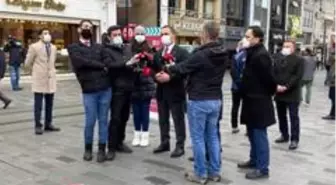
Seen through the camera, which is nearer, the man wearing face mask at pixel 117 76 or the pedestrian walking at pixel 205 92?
the pedestrian walking at pixel 205 92

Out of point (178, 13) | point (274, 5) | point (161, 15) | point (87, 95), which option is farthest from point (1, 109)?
point (274, 5)

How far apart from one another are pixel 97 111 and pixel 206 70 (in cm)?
176

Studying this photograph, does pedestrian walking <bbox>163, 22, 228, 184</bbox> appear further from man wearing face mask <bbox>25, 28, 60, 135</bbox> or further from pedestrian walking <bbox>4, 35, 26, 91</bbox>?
pedestrian walking <bbox>4, 35, 26, 91</bbox>

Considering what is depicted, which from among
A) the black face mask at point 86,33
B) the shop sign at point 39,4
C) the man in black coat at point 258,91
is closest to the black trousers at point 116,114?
the black face mask at point 86,33

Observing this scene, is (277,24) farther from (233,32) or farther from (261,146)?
(261,146)

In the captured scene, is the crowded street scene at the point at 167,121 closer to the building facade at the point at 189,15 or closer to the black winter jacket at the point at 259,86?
the black winter jacket at the point at 259,86

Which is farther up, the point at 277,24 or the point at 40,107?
the point at 277,24

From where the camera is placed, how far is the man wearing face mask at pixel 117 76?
597cm

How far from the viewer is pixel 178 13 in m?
27.8

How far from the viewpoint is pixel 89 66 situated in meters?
5.79

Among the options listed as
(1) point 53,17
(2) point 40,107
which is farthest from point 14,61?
(2) point 40,107

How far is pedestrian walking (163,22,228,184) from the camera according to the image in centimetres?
505

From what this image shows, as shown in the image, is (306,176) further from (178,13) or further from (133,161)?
(178,13)

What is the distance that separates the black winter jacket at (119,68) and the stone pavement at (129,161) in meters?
1.01
